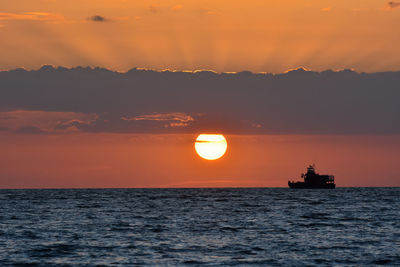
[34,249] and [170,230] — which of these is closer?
[34,249]

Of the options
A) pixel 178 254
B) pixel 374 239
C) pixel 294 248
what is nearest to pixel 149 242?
pixel 178 254

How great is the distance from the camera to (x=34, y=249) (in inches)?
2063

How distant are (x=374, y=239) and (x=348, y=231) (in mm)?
7629

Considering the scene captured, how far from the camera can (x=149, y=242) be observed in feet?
186

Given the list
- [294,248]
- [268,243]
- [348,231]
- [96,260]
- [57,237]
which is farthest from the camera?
[348,231]

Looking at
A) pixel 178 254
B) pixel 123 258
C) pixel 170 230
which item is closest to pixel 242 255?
pixel 178 254

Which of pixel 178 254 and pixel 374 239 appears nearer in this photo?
pixel 178 254

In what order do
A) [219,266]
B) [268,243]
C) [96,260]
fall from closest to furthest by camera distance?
1. [219,266]
2. [96,260]
3. [268,243]

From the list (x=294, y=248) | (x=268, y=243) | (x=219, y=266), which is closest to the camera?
(x=219, y=266)

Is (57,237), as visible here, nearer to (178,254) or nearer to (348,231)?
(178,254)

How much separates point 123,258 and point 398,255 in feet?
64.9

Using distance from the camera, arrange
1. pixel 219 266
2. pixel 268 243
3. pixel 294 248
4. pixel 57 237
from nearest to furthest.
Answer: pixel 219 266
pixel 294 248
pixel 268 243
pixel 57 237

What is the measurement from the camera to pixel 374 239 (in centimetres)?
5878

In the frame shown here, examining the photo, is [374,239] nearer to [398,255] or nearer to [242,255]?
[398,255]
